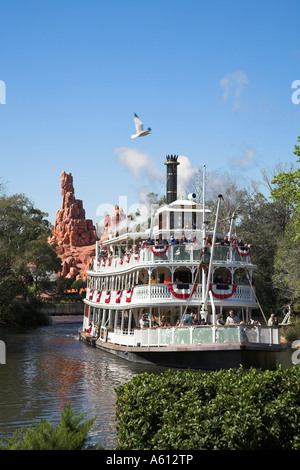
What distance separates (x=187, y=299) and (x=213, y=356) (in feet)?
13.1

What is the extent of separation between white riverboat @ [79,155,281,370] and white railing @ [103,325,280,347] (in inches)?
1.5

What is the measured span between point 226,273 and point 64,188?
6561 inches

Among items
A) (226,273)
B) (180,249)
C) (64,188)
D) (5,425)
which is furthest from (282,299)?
(64,188)

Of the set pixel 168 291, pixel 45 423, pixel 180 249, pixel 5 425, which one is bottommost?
pixel 5 425

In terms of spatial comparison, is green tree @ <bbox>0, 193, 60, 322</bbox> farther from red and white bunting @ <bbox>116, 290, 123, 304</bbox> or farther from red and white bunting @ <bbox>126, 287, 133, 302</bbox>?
red and white bunting @ <bbox>126, 287, 133, 302</bbox>

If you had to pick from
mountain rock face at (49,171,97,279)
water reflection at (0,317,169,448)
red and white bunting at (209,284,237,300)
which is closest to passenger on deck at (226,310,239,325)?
red and white bunting at (209,284,237,300)

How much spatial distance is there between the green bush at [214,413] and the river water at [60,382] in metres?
1.30

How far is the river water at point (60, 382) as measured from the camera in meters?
16.1

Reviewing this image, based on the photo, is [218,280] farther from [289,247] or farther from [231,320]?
[289,247]

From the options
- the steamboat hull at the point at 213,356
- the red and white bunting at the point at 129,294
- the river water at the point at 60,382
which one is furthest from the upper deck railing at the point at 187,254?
the river water at the point at 60,382

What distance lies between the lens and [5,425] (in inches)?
608

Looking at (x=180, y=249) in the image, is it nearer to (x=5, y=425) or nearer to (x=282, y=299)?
(x=5, y=425)

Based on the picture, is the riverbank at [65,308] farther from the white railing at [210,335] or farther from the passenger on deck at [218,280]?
the white railing at [210,335]

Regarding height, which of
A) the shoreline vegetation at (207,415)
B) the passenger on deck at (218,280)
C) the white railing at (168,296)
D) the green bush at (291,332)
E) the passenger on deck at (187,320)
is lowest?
the shoreline vegetation at (207,415)
